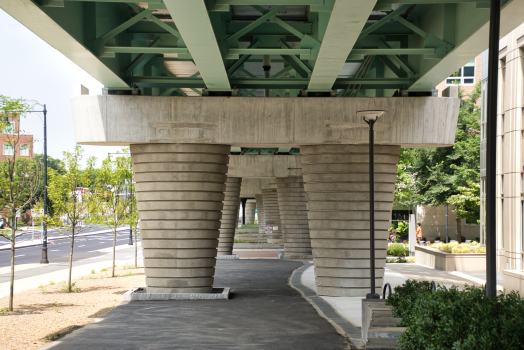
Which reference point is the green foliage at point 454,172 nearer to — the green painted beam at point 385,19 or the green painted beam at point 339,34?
the green painted beam at point 339,34

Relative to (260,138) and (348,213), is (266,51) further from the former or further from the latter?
(348,213)

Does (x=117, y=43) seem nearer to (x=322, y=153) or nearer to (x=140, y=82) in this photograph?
(x=140, y=82)

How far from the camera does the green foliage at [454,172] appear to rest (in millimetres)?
42094

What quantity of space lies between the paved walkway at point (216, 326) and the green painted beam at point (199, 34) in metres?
5.33

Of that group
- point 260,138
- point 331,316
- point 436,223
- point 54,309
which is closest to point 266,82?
point 260,138

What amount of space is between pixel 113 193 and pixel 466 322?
837 inches

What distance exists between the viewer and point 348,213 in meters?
15.4

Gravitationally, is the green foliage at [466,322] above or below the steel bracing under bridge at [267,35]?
below

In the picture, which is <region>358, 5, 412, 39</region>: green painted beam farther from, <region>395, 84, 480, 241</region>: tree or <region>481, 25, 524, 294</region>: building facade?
<region>395, 84, 480, 241</region>: tree

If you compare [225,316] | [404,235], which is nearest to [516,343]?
[225,316]

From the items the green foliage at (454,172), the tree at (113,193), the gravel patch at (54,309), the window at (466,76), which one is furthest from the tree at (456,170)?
the gravel patch at (54,309)

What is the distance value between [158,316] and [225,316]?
1.54 metres

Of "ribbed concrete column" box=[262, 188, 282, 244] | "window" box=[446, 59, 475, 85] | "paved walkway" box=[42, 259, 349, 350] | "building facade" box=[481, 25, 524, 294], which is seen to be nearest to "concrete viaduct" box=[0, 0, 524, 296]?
"paved walkway" box=[42, 259, 349, 350]

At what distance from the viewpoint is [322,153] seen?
50.8ft
